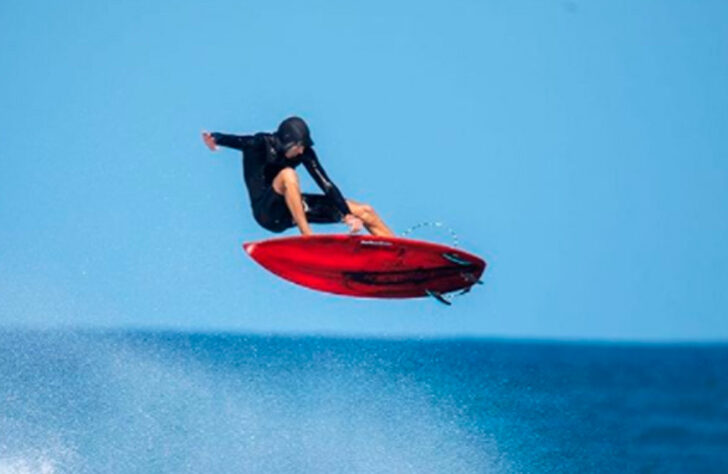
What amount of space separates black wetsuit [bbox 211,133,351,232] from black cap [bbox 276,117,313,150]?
0.07 metres

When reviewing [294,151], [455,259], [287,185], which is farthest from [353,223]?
[455,259]

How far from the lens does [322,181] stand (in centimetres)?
655

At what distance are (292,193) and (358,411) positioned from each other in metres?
9.91

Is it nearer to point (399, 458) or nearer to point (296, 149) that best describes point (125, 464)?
point (399, 458)

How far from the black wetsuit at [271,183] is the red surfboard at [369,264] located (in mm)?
237

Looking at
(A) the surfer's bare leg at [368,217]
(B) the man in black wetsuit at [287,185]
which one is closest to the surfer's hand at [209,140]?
(B) the man in black wetsuit at [287,185]

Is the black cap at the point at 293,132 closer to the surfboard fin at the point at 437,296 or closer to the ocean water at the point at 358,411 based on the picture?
the surfboard fin at the point at 437,296

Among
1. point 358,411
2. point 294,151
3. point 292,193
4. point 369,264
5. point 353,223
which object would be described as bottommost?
point 358,411

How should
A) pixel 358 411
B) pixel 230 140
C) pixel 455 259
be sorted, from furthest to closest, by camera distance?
pixel 358 411
pixel 455 259
pixel 230 140

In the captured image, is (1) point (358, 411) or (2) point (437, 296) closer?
(2) point (437, 296)

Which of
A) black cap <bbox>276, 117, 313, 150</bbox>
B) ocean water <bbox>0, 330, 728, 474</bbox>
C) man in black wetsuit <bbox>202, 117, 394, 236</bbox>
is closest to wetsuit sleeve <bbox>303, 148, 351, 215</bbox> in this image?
man in black wetsuit <bbox>202, 117, 394, 236</bbox>

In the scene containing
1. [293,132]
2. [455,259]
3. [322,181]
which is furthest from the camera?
[455,259]

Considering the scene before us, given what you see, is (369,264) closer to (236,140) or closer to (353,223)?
(353,223)

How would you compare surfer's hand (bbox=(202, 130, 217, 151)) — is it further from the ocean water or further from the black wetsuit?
the ocean water
